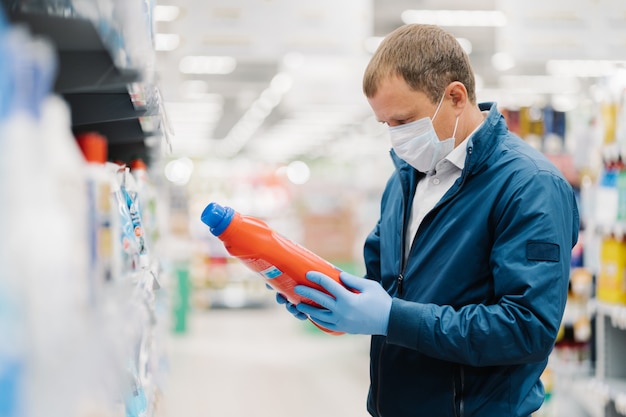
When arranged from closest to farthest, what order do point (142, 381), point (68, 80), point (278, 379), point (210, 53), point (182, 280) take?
point (68, 80)
point (142, 381)
point (210, 53)
point (278, 379)
point (182, 280)

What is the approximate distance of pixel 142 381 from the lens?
5.57 ft

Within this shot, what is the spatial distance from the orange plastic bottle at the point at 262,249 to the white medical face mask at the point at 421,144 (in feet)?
1.31

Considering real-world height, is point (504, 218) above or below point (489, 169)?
below

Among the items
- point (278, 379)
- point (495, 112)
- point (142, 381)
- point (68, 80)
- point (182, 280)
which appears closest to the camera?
point (68, 80)

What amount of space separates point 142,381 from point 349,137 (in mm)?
18860

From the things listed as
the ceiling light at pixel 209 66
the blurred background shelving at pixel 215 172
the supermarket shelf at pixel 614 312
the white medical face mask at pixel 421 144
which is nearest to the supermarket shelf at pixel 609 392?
the blurred background shelving at pixel 215 172

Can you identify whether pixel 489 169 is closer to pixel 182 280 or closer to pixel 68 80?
pixel 68 80

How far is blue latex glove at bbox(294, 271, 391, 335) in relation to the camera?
1.77m

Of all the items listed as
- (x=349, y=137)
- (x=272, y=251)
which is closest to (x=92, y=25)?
(x=272, y=251)

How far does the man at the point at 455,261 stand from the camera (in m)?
1.70

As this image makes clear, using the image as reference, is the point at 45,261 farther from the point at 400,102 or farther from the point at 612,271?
the point at 612,271

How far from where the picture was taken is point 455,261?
181 cm

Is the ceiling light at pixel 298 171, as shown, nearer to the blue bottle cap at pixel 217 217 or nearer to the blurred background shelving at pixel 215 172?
the blurred background shelving at pixel 215 172

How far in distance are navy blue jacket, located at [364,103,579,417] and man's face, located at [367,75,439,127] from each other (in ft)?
0.54
